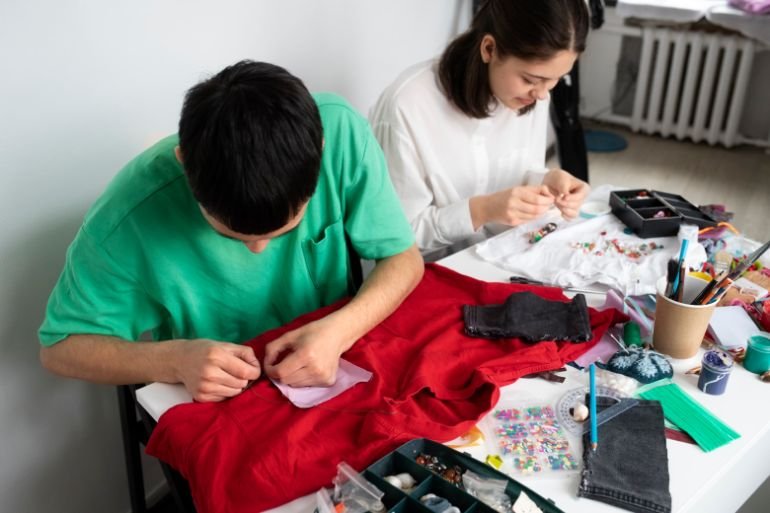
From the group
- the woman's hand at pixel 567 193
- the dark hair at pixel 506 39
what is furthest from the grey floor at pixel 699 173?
the dark hair at pixel 506 39

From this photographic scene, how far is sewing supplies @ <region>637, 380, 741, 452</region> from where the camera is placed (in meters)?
0.89

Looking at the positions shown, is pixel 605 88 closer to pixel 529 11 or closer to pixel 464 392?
pixel 529 11

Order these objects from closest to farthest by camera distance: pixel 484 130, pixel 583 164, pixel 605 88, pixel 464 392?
pixel 464 392 → pixel 484 130 → pixel 583 164 → pixel 605 88

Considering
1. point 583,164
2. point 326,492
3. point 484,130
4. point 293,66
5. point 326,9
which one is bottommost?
point 583,164

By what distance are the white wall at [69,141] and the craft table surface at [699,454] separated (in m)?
0.51

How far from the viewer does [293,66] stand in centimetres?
182

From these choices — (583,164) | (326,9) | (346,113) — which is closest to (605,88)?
(583,164)

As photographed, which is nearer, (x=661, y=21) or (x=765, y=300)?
(x=765, y=300)

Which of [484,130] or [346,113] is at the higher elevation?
[346,113]

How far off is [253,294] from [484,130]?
77 centimetres

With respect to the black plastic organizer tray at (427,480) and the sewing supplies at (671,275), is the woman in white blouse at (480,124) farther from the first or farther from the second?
the black plastic organizer tray at (427,480)

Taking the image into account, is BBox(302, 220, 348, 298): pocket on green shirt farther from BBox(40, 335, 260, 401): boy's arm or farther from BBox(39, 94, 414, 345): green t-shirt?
BBox(40, 335, 260, 401): boy's arm

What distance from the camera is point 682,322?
103 centimetres

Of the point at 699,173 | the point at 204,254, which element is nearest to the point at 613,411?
the point at 204,254
